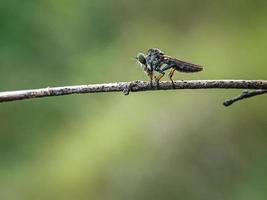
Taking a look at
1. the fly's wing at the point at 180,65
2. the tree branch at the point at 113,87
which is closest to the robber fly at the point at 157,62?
the fly's wing at the point at 180,65

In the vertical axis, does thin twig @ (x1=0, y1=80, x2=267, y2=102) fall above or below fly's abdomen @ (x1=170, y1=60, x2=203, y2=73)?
below

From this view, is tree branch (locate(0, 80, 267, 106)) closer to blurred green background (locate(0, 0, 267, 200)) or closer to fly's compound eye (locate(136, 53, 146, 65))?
fly's compound eye (locate(136, 53, 146, 65))

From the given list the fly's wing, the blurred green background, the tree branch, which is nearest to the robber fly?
the fly's wing

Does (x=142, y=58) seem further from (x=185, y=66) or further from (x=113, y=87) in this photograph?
(x=113, y=87)

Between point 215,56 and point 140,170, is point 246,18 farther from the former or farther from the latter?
point 140,170

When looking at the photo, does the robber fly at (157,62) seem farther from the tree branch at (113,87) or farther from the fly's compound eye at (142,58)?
the tree branch at (113,87)

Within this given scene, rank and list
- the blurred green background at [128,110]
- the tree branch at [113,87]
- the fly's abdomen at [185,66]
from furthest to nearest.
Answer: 1. the blurred green background at [128,110]
2. the fly's abdomen at [185,66]
3. the tree branch at [113,87]

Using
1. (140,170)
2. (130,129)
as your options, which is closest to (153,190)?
(140,170)

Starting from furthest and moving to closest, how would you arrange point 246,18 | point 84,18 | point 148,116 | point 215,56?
point 84,18, point 246,18, point 215,56, point 148,116
